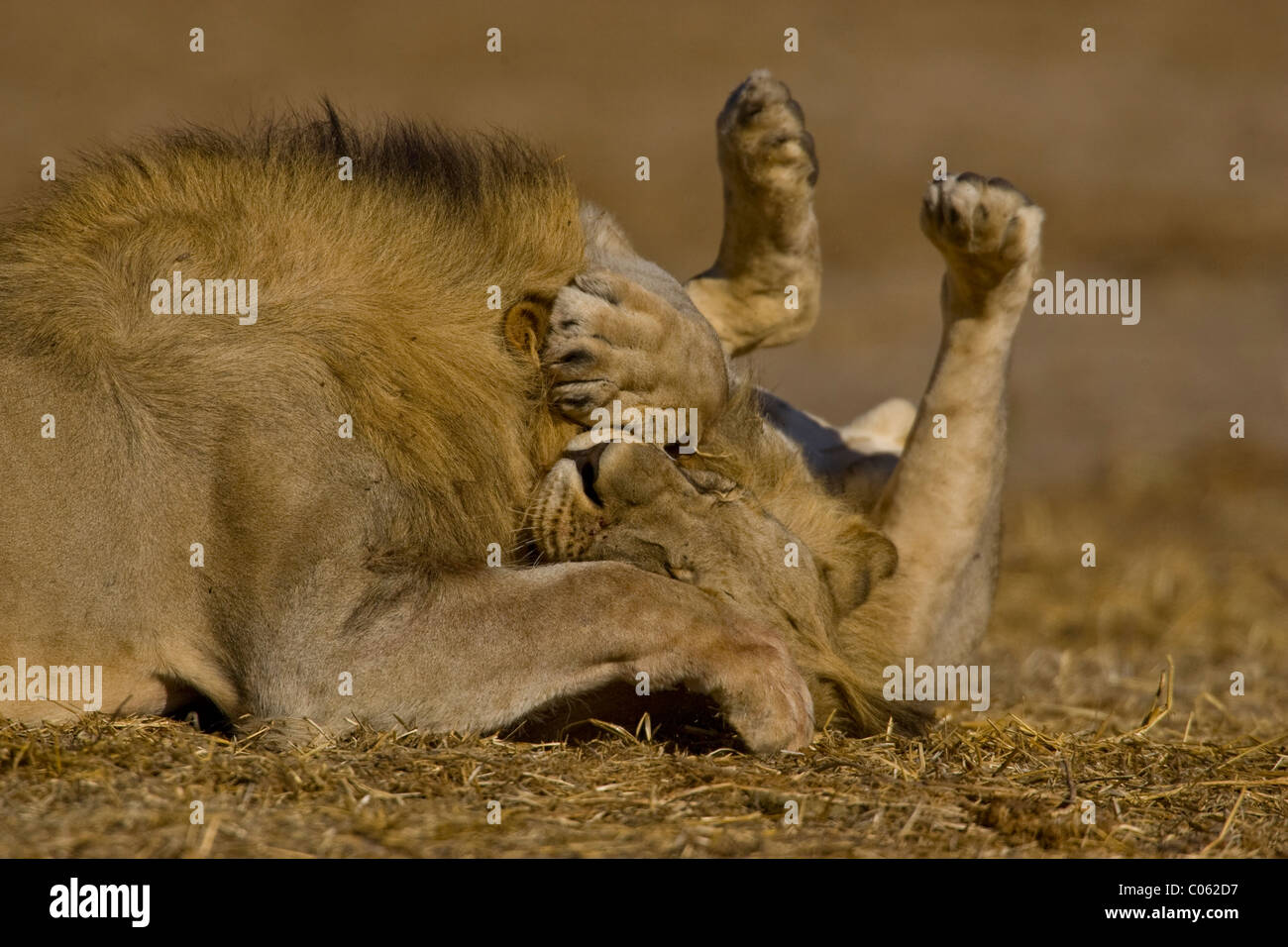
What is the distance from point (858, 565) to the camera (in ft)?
12.9

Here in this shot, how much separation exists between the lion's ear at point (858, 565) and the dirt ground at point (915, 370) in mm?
369

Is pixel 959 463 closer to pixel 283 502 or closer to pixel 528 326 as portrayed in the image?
pixel 528 326

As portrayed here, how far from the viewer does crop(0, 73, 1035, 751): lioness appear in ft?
10.2

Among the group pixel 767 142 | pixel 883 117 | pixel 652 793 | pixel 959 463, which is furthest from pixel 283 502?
pixel 883 117

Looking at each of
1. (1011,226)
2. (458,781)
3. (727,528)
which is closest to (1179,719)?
(1011,226)

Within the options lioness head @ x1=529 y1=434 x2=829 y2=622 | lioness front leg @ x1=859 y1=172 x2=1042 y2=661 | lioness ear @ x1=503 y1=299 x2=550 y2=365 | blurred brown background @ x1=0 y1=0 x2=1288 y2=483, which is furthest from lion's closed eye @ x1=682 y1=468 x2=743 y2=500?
blurred brown background @ x1=0 y1=0 x2=1288 y2=483

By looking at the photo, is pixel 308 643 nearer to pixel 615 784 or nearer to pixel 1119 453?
pixel 615 784

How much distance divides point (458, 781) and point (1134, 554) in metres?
5.55

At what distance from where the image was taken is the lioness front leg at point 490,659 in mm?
3100

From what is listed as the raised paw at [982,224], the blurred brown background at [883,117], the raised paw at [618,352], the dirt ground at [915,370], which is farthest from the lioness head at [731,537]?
the blurred brown background at [883,117]

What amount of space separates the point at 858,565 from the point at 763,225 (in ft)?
4.35

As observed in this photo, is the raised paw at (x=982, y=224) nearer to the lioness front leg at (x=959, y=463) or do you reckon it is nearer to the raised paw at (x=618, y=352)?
the lioness front leg at (x=959, y=463)

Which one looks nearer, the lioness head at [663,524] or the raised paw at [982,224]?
the lioness head at [663,524]

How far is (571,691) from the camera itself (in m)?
3.13
